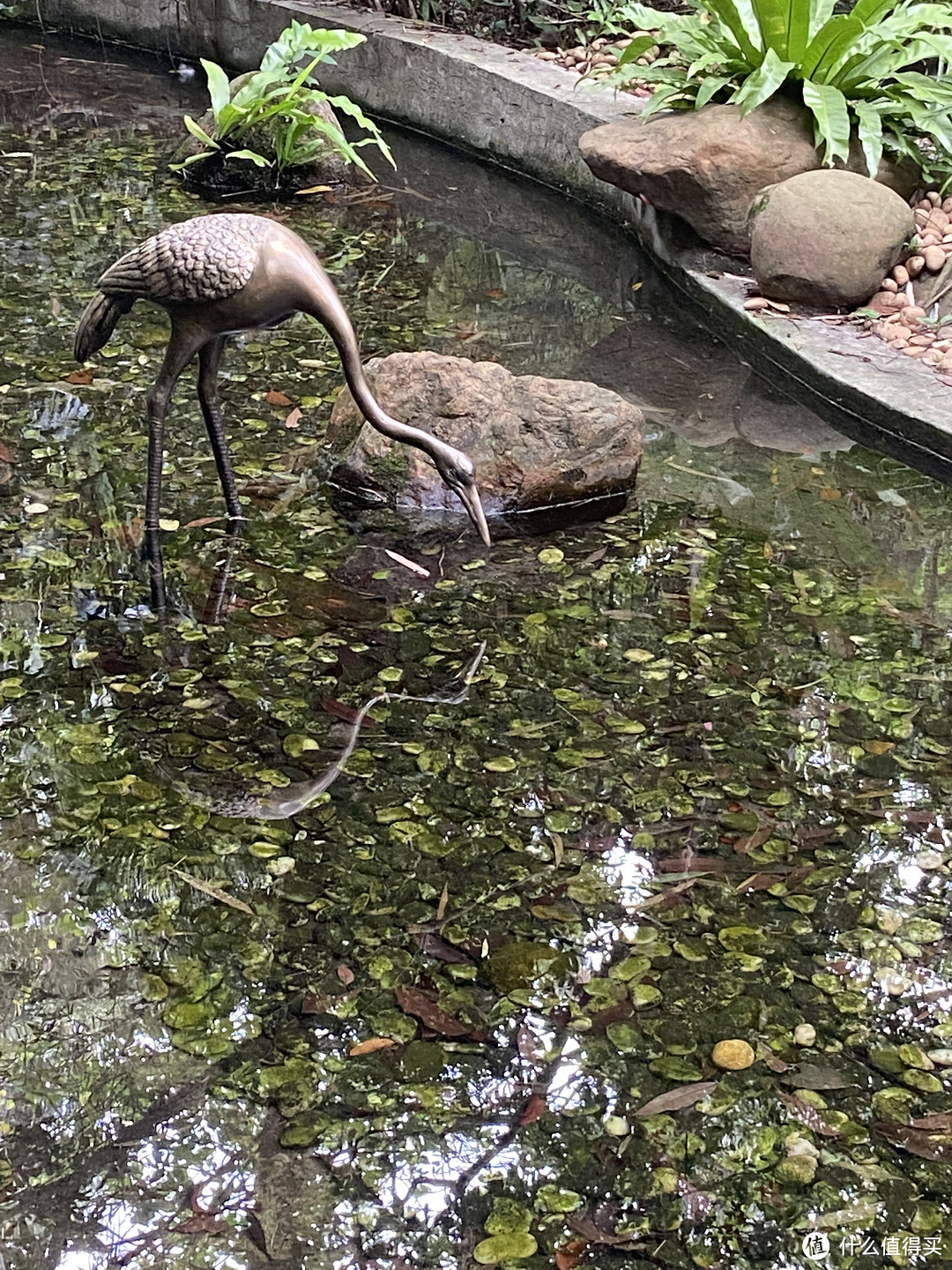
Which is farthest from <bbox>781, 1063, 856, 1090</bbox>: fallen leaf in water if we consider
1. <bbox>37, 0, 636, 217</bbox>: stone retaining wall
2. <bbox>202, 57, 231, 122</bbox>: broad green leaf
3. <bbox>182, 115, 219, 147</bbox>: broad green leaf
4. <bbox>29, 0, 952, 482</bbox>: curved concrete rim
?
<bbox>202, 57, 231, 122</bbox>: broad green leaf

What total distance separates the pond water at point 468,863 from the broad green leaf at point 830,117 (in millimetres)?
1624

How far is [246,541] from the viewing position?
411cm

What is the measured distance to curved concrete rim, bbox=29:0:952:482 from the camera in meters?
4.94

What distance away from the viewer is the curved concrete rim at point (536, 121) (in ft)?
16.2

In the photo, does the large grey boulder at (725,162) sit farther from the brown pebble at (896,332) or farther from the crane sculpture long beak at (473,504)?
the crane sculpture long beak at (473,504)

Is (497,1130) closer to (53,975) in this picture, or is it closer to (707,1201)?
(707,1201)

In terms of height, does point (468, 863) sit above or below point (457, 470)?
below

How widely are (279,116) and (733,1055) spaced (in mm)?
6660

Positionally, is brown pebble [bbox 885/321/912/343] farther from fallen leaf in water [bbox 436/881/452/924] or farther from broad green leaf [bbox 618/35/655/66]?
fallen leaf in water [bbox 436/881/452/924]

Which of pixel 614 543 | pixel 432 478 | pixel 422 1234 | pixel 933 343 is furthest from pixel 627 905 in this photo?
pixel 933 343

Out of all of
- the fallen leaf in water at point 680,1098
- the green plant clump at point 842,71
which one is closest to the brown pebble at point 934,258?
the green plant clump at point 842,71

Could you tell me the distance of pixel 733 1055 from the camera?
8.13 feet

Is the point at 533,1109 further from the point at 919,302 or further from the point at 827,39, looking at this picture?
the point at 827,39

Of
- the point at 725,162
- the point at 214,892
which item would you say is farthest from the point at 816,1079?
the point at 725,162
